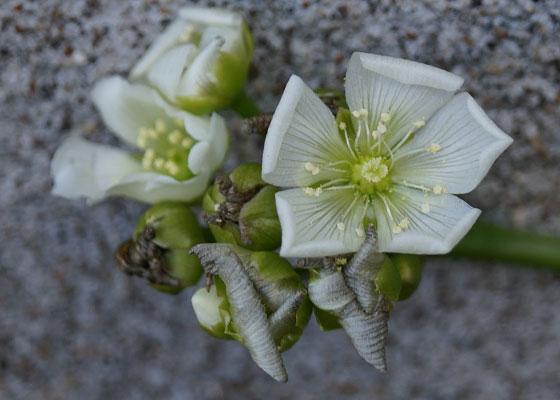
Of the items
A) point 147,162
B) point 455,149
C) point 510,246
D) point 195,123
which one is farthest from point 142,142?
point 510,246

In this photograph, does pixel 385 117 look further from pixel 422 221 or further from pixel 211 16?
pixel 211 16

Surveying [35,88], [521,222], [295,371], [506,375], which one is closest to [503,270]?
[521,222]

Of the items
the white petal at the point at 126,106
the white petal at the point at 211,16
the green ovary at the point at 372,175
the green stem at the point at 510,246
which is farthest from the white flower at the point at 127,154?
the green stem at the point at 510,246

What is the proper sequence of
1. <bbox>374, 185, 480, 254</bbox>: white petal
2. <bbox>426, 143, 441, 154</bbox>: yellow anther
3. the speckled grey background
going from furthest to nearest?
1. the speckled grey background
2. <bbox>426, 143, 441, 154</bbox>: yellow anther
3. <bbox>374, 185, 480, 254</bbox>: white petal

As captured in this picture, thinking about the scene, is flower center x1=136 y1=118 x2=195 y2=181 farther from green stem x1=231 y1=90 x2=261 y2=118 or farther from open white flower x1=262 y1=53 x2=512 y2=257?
open white flower x1=262 y1=53 x2=512 y2=257

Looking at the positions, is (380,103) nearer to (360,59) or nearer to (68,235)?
(360,59)

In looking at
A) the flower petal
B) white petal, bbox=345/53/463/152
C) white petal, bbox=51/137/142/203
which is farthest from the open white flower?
white petal, bbox=51/137/142/203

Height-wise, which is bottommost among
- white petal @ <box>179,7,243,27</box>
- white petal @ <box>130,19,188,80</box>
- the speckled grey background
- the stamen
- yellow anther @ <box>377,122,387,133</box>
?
the speckled grey background
